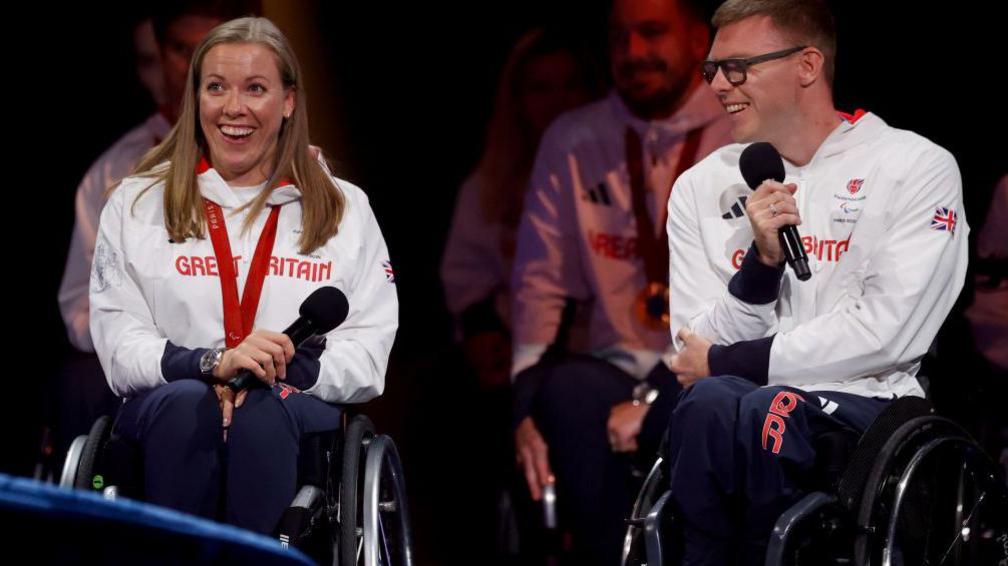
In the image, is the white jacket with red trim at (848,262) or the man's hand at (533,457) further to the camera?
the man's hand at (533,457)

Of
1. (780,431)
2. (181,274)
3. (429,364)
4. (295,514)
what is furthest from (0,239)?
(780,431)

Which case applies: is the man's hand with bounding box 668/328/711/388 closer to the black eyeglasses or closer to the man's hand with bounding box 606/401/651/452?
the black eyeglasses

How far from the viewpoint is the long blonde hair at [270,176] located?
337cm

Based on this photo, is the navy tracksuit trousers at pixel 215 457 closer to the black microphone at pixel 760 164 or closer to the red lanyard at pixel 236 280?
the red lanyard at pixel 236 280

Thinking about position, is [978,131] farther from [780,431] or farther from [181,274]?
[181,274]

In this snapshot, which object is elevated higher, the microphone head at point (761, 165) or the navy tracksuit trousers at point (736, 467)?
→ the microphone head at point (761, 165)

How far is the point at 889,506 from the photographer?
291cm

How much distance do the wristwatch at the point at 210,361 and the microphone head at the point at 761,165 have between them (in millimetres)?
1221

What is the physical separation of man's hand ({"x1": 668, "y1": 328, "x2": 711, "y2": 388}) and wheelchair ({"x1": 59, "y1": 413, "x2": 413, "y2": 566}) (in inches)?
26.8

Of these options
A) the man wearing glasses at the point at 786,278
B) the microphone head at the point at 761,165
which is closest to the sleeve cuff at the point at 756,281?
the man wearing glasses at the point at 786,278

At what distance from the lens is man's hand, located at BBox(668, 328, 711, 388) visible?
331 centimetres

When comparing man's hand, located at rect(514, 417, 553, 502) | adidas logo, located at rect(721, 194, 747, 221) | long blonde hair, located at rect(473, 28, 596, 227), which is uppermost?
long blonde hair, located at rect(473, 28, 596, 227)

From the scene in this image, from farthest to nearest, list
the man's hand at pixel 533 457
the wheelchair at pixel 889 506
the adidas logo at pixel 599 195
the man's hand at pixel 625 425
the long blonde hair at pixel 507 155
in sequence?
the long blonde hair at pixel 507 155 → the adidas logo at pixel 599 195 → the man's hand at pixel 533 457 → the man's hand at pixel 625 425 → the wheelchair at pixel 889 506

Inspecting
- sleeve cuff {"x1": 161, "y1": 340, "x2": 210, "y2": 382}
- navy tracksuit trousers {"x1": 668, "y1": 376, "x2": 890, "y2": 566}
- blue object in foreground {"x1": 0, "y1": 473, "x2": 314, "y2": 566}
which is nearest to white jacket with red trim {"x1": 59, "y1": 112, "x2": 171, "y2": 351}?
sleeve cuff {"x1": 161, "y1": 340, "x2": 210, "y2": 382}
